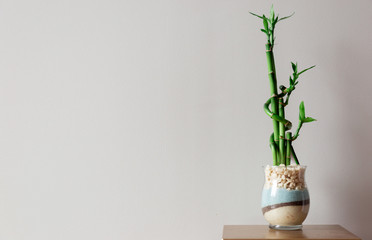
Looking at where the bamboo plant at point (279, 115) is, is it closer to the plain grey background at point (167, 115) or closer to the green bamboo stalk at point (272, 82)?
the green bamboo stalk at point (272, 82)

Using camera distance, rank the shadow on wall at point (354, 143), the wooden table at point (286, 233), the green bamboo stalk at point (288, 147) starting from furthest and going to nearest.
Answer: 1. the shadow on wall at point (354, 143)
2. the green bamboo stalk at point (288, 147)
3. the wooden table at point (286, 233)

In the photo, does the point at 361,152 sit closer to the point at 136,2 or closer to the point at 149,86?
the point at 149,86

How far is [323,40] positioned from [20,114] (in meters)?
1.03

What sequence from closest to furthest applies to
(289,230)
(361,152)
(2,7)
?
1. (289,230)
2. (361,152)
3. (2,7)

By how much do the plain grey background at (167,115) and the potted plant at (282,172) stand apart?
15cm

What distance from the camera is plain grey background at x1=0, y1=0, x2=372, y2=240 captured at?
5.98 ft

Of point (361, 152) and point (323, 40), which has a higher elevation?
point (323, 40)

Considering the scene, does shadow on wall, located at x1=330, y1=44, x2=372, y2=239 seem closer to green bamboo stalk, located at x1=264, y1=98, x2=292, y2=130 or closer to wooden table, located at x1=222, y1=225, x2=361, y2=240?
wooden table, located at x1=222, y1=225, x2=361, y2=240

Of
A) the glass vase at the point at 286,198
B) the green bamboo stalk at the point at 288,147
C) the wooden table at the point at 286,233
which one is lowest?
the wooden table at the point at 286,233

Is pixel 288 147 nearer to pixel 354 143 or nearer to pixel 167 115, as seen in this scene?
pixel 354 143

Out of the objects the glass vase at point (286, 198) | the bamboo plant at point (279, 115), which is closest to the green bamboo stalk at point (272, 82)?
the bamboo plant at point (279, 115)

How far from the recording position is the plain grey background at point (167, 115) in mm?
1823

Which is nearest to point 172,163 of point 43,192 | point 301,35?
point 43,192

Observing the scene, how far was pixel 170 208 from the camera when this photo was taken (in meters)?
1.85
